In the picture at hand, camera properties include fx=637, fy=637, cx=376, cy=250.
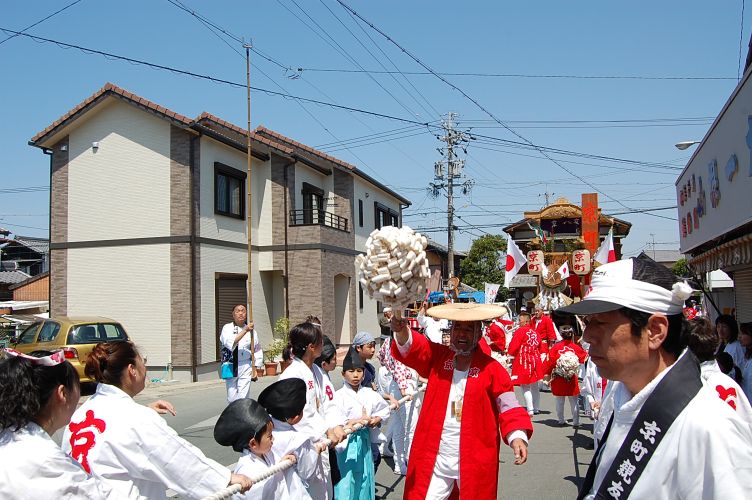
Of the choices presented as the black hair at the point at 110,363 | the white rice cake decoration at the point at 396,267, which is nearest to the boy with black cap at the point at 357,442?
the white rice cake decoration at the point at 396,267

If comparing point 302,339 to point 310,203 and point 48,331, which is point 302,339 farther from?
point 310,203

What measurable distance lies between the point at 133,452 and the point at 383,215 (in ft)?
100

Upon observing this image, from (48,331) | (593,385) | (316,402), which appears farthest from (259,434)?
(48,331)

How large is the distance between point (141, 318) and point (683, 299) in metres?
19.2

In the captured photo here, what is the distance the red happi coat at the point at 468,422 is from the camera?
14.5ft

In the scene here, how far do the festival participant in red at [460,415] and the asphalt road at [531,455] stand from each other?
260 centimetres

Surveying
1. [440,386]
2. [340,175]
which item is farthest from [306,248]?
[440,386]

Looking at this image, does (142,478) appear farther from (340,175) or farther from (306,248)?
(340,175)

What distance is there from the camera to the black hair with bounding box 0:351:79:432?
104 inches

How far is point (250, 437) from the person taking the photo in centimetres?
384

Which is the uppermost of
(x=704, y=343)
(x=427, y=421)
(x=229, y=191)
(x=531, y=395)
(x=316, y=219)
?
(x=229, y=191)

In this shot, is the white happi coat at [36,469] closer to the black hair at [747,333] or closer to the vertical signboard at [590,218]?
the black hair at [747,333]

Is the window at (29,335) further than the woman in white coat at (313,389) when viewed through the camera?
Yes

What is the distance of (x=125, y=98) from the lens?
774 inches
